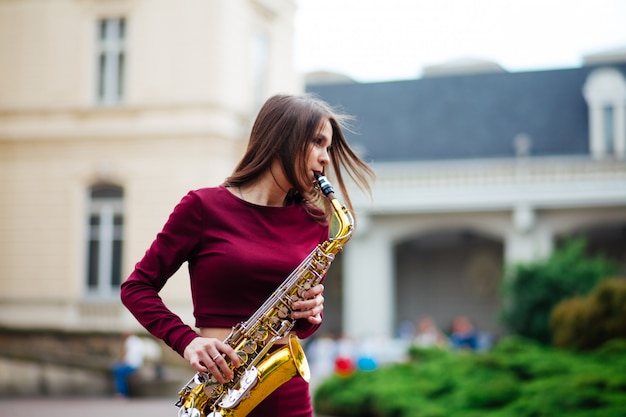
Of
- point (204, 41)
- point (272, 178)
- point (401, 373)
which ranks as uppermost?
point (204, 41)

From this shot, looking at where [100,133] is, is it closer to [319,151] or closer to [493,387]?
[493,387]

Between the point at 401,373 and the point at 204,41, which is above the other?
the point at 204,41

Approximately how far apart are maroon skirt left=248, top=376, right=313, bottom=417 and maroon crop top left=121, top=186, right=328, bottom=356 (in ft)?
0.88

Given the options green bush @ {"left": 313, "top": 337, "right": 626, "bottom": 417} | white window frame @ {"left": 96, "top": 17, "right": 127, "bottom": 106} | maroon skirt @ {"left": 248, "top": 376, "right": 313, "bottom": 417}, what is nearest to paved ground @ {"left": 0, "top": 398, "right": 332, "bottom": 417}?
green bush @ {"left": 313, "top": 337, "right": 626, "bottom": 417}

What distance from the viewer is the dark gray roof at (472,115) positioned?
90.9 feet

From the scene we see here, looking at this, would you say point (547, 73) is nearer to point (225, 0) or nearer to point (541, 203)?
point (541, 203)

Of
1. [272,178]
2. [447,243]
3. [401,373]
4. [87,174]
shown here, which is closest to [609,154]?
[447,243]

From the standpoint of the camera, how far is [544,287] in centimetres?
1783

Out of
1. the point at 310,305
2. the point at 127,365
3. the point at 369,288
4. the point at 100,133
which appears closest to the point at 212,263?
the point at 310,305

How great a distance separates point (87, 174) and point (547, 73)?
1565cm

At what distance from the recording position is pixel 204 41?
62.3ft

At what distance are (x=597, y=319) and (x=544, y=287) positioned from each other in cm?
722

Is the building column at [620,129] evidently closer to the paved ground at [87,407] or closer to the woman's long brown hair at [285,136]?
the paved ground at [87,407]

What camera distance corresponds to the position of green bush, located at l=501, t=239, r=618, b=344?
57.7ft
